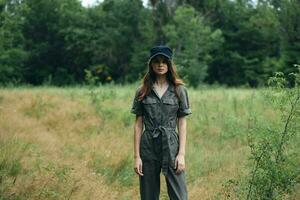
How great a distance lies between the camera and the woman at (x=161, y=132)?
4559 mm

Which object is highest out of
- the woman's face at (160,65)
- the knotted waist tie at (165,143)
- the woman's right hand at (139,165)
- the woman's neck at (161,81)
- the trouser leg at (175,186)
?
the woman's face at (160,65)

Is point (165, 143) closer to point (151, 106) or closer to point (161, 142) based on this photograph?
point (161, 142)

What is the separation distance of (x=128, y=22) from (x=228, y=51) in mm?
8547

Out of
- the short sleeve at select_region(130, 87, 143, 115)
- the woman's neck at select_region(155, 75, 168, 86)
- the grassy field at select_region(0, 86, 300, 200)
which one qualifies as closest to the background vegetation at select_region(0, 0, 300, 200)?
the grassy field at select_region(0, 86, 300, 200)

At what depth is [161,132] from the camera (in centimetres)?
456

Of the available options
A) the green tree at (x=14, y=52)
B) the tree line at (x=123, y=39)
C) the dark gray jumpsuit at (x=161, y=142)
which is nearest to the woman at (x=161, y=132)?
the dark gray jumpsuit at (x=161, y=142)

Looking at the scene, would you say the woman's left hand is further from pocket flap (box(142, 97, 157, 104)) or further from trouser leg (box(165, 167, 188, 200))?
pocket flap (box(142, 97, 157, 104))

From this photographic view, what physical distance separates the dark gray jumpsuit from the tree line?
31.5m

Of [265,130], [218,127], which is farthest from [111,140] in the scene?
[265,130]

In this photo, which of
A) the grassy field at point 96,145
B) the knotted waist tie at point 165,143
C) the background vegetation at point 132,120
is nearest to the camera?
the knotted waist tie at point 165,143

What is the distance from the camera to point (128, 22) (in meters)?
40.2

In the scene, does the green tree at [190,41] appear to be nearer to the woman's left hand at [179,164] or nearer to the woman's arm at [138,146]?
the woman's arm at [138,146]

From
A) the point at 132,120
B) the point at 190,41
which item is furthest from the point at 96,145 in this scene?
the point at 190,41

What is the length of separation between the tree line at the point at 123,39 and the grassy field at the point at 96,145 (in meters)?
22.2
